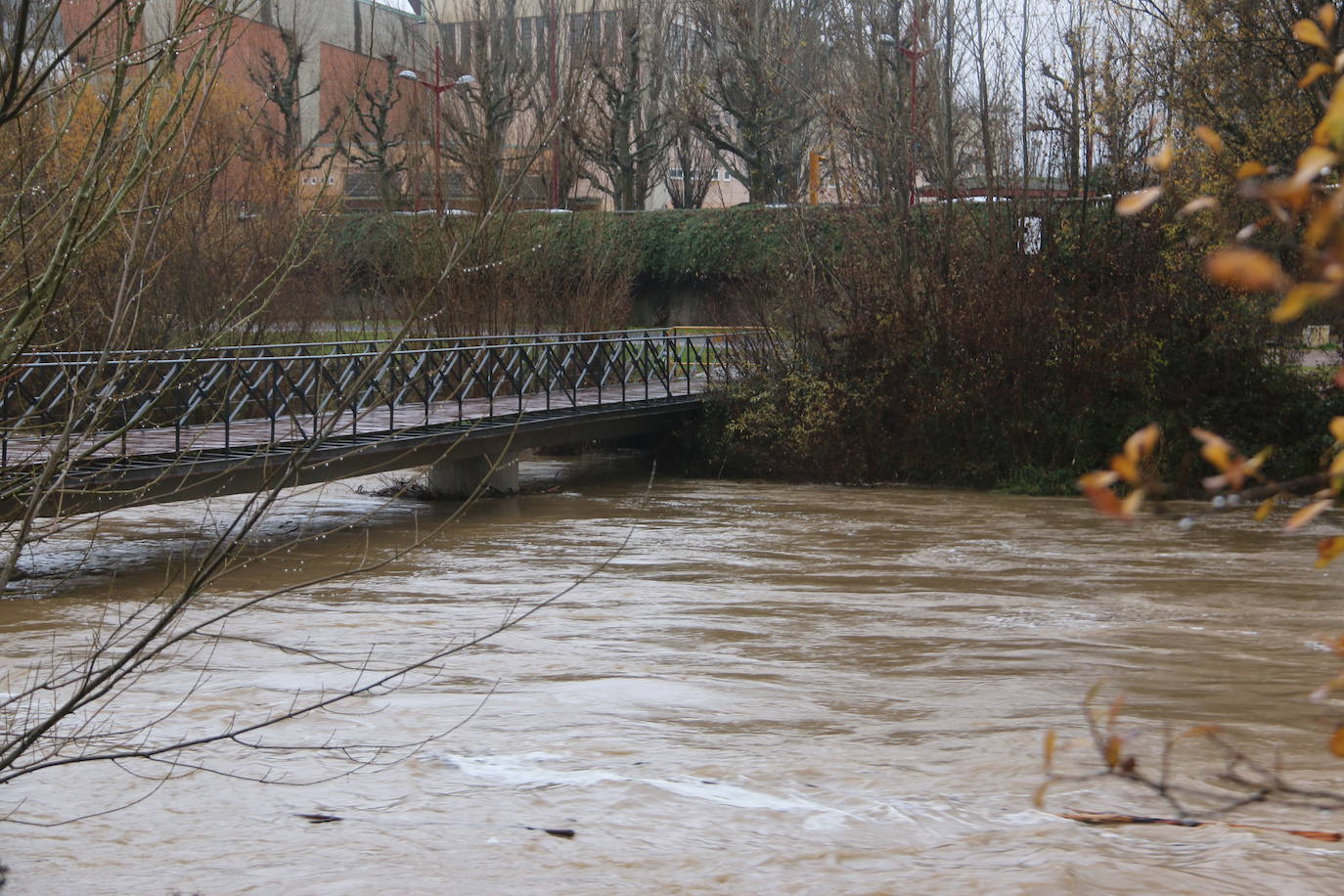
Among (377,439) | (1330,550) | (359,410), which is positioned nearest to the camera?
(1330,550)

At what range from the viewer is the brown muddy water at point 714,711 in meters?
5.97

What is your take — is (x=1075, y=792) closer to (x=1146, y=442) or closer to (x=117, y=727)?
(x=117, y=727)

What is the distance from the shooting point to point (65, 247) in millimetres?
3373

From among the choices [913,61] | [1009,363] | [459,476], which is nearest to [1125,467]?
[459,476]

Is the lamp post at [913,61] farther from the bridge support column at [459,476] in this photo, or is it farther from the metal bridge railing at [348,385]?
the bridge support column at [459,476]

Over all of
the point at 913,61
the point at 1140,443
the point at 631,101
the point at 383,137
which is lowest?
the point at 1140,443

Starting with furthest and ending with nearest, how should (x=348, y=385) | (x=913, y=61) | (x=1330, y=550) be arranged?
(x=913, y=61) < (x=348, y=385) < (x=1330, y=550)

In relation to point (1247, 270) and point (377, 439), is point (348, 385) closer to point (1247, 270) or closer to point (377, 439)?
point (377, 439)

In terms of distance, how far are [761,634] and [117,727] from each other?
4.58 m

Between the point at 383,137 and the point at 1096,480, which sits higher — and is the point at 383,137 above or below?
above

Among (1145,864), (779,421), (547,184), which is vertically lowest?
(1145,864)

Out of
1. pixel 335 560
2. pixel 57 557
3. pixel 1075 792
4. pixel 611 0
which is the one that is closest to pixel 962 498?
pixel 335 560

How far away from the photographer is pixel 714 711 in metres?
8.41

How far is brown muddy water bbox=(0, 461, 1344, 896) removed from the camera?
19.6ft
